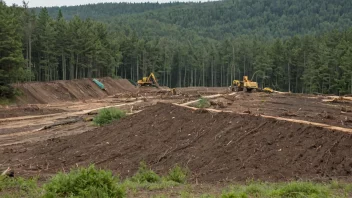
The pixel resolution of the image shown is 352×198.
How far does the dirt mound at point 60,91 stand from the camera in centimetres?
4469

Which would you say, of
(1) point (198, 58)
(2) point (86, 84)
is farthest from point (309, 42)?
(2) point (86, 84)

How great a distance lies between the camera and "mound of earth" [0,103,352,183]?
40.2 ft

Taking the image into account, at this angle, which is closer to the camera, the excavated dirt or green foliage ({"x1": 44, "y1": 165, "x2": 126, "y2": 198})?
green foliage ({"x1": 44, "y1": 165, "x2": 126, "y2": 198})

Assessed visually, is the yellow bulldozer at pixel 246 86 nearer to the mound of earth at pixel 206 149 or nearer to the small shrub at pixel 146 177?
the mound of earth at pixel 206 149

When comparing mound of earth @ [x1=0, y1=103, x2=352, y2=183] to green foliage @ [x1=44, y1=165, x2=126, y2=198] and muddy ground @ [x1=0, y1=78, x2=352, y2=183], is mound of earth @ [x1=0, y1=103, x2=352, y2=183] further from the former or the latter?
green foliage @ [x1=44, y1=165, x2=126, y2=198]

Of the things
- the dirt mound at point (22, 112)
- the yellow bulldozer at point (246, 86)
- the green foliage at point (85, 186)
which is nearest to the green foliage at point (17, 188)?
the green foliage at point (85, 186)

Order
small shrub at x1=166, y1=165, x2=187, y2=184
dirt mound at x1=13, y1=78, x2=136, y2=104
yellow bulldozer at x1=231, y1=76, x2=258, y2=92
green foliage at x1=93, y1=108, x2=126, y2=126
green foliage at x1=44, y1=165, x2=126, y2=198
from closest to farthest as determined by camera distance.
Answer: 1. green foliage at x1=44, y1=165, x2=126, y2=198
2. small shrub at x1=166, y1=165, x2=187, y2=184
3. green foliage at x1=93, y1=108, x2=126, y2=126
4. dirt mound at x1=13, y1=78, x2=136, y2=104
5. yellow bulldozer at x1=231, y1=76, x2=258, y2=92

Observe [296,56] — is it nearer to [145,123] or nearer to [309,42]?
[309,42]

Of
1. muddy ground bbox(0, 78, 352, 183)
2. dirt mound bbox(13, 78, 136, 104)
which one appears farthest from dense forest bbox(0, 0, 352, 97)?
muddy ground bbox(0, 78, 352, 183)

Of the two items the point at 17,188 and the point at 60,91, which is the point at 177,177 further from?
the point at 60,91

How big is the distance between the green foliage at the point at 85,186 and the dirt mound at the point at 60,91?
118 ft

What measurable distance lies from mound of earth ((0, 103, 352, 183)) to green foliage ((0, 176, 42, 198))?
2.42m

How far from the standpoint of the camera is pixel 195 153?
14523mm

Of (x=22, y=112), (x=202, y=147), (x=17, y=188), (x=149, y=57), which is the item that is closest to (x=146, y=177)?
(x=202, y=147)
